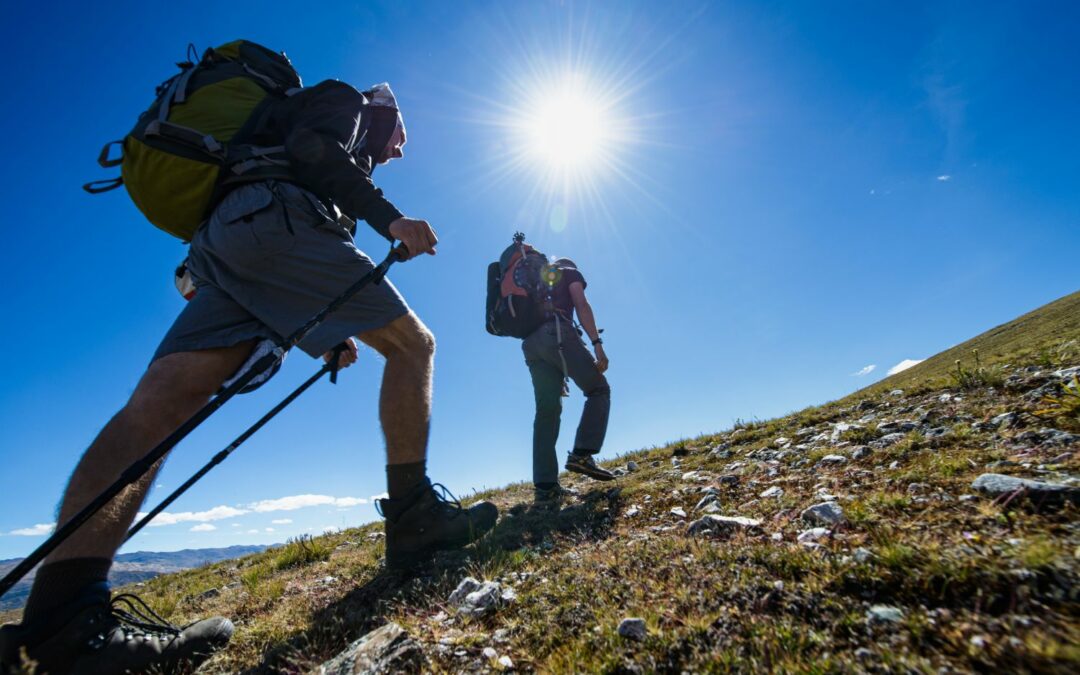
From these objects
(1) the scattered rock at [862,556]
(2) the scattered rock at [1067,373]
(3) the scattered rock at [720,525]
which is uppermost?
(2) the scattered rock at [1067,373]

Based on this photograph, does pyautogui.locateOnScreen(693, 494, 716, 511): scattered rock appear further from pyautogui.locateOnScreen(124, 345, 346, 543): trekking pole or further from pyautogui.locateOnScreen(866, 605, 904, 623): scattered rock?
pyautogui.locateOnScreen(124, 345, 346, 543): trekking pole

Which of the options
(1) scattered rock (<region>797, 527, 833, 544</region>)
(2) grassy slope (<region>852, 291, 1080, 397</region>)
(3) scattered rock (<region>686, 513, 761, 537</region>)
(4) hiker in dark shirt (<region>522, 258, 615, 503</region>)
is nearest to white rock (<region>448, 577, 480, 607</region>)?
(3) scattered rock (<region>686, 513, 761, 537</region>)

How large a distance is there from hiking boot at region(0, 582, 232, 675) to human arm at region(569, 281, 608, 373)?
5742mm

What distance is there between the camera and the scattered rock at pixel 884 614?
1704 millimetres

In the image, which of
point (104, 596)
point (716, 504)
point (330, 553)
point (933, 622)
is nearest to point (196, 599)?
point (330, 553)

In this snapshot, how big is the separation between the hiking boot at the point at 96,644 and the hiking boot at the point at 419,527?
1339 millimetres

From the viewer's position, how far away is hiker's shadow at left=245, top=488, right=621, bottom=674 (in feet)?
9.14

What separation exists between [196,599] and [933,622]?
662 cm

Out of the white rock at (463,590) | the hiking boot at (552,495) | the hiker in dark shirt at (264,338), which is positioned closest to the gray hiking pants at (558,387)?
the hiking boot at (552,495)

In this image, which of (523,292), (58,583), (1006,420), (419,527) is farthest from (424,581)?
(1006,420)

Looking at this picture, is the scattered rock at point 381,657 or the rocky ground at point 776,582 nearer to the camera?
the rocky ground at point 776,582

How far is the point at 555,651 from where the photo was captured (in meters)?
2.12

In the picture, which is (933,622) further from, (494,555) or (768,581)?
(494,555)

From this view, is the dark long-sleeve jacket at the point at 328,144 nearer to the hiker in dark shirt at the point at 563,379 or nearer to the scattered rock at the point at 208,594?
the hiker in dark shirt at the point at 563,379
